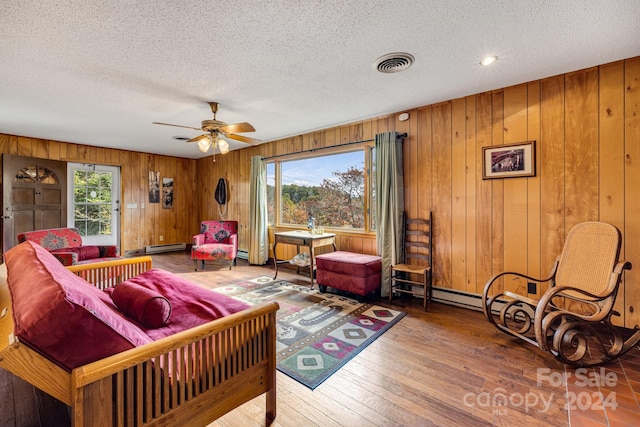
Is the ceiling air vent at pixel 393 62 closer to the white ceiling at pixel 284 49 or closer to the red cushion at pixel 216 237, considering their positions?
the white ceiling at pixel 284 49

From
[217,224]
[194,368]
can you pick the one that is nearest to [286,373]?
[194,368]

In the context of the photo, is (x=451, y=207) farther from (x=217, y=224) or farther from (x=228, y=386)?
(x=217, y=224)

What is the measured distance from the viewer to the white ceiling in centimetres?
179

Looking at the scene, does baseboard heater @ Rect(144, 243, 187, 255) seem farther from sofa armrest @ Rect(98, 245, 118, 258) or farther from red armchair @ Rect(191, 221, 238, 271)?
sofa armrest @ Rect(98, 245, 118, 258)

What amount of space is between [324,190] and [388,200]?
4.45 ft

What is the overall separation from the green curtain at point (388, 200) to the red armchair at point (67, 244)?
358cm

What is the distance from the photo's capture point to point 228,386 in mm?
1319

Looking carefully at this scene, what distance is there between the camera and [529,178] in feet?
9.31

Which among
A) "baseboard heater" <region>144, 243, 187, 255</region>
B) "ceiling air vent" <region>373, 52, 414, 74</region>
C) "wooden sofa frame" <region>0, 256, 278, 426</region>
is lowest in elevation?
"baseboard heater" <region>144, 243, 187, 255</region>

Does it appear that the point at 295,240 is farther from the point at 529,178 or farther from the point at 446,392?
the point at 529,178

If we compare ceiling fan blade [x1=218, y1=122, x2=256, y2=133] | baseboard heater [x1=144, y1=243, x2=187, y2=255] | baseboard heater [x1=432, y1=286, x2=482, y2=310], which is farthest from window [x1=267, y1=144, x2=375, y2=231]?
baseboard heater [x1=144, y1=243, x2=187, y2=255]

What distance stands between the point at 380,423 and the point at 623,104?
3.20 m

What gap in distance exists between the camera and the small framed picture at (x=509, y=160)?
2.81 m

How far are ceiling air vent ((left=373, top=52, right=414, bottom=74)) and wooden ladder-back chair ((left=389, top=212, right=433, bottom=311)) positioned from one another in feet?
5.64
